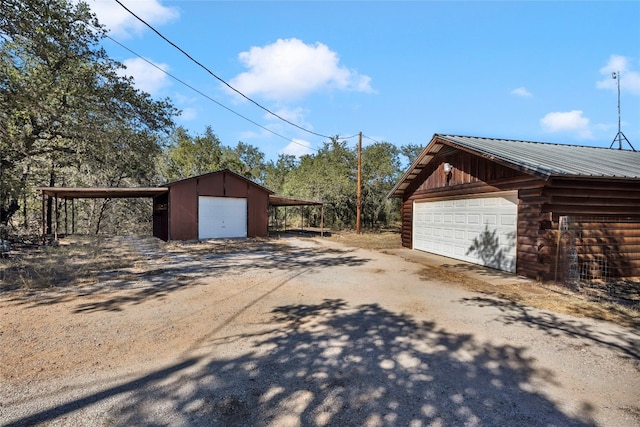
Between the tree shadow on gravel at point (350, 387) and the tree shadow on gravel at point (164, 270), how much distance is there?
2.70 meters

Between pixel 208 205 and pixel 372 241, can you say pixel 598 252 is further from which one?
pixel 208 205

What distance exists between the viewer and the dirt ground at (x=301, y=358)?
2.29 metres

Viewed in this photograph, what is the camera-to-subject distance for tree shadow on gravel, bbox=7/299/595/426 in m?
2.21

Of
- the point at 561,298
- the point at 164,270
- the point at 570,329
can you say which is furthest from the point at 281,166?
the point at 570,329

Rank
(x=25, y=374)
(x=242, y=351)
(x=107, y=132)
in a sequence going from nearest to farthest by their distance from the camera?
(x=25, y=374), (x=242, y=351), (x=107, y=132)

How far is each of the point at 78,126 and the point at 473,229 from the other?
12.4m

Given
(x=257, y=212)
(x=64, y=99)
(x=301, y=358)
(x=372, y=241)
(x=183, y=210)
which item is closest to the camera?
(x=301, y=358)

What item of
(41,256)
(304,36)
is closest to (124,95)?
(41,256)

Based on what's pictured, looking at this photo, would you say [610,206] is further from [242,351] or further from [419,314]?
[242,351]

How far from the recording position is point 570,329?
13.1 feet

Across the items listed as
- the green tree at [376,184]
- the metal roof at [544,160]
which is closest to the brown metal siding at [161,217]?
the metal roof at [544,160]

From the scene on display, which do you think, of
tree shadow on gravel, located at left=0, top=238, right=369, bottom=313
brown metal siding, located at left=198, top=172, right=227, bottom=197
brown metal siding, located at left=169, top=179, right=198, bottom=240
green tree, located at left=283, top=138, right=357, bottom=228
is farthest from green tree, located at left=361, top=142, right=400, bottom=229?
brown metal siding, located at left=169, top=179, right=198, bottom=240

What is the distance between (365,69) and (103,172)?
15.0 metres

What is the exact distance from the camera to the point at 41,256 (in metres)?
9.09
